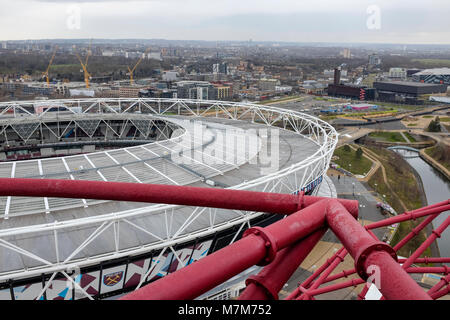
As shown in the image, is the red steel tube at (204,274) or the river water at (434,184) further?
the river water at (434,184)

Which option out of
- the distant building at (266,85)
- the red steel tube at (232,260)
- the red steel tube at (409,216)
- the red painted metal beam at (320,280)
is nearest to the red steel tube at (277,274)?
the red steel tube at (232,260)

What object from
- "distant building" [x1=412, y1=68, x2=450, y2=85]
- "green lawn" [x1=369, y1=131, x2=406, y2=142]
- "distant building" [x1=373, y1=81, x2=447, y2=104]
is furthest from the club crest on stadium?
"distant building" [x1=412, y1=68, x2=450, y2=85]

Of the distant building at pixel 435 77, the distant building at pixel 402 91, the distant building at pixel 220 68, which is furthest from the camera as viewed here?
the distant building at pixel 220 68

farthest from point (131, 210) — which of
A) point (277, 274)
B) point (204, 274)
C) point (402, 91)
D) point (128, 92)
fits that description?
point (402, 91)

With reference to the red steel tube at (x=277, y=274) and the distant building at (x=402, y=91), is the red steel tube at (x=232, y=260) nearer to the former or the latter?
the red steel tube at (x=277, y=274)

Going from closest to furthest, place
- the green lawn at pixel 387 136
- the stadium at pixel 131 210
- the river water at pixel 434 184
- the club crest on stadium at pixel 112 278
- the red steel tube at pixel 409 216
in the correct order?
1. the red steel tube at pixel 409 216
2. the stadium at pixel 131 210
3. the club crest on stadium at pixel 112 278
4. the river water at pixel 434 184
5. the green lawn at pixel 387 136

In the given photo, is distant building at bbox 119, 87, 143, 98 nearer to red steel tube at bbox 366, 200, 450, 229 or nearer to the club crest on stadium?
the club crest on stadium
